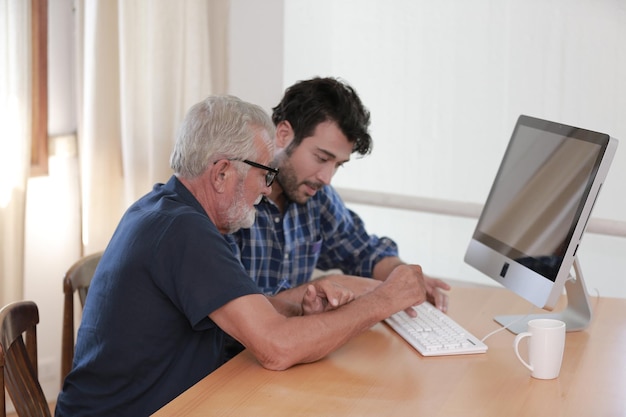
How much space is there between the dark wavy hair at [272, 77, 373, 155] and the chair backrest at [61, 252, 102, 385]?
63 cm

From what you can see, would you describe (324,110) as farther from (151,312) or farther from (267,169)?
(151,312)

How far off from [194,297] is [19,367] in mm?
390

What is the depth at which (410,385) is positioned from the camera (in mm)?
1690

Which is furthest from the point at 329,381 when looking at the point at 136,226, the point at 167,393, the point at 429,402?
the point at 136,226

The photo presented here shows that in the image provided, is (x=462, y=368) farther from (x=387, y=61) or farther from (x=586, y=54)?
(x=387, y=61)

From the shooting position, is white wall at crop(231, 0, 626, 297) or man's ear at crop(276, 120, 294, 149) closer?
man's ear at crop(276, 120, 294, 149)

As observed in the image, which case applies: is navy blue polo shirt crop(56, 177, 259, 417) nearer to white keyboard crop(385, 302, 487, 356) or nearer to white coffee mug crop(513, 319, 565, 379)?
white keyboard crop(385, 302, 487, 356)

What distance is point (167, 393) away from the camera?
71.2 inches

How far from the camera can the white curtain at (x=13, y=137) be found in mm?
2910

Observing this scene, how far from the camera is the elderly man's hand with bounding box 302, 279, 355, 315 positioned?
1945 mm

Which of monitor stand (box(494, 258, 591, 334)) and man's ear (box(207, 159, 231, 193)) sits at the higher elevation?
man's ear (box(207, 159, 231, 193))

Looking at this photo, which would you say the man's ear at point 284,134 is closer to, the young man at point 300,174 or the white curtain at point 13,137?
the young man at point 300,174

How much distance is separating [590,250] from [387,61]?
103cm

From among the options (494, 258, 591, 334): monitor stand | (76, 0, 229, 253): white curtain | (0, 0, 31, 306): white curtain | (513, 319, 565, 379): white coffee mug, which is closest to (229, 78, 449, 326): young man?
(494, 258, 591, 334): monitor stand
